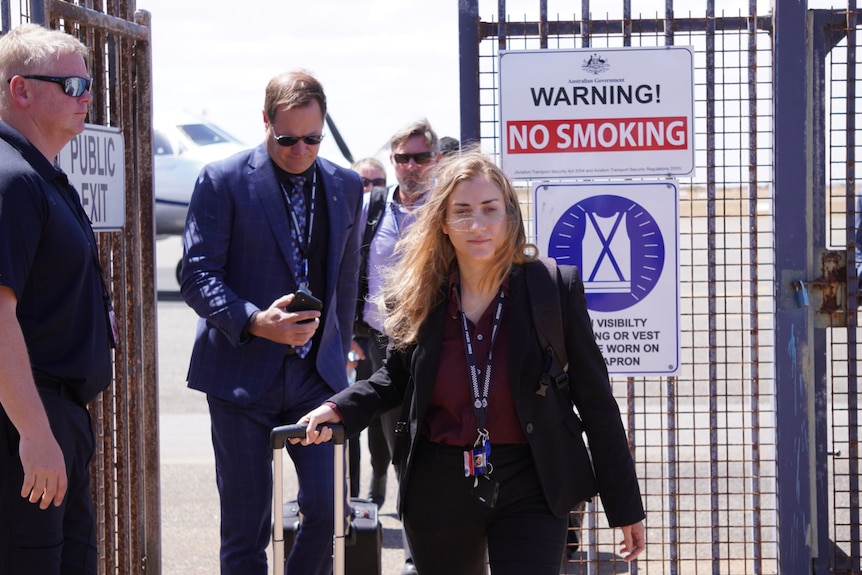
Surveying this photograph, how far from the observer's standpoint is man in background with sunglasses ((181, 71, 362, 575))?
15.2 ft

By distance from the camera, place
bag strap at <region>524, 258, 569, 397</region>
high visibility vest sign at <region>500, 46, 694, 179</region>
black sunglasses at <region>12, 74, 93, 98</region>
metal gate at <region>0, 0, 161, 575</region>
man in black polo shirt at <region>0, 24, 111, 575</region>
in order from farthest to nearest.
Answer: metal gate at <region>0, 0, 161, 575</region>
high visibility vest sign at <region>500, 46, 694, 179</region>
black sunglasses at <region>12, 74, 93, 98</region>
bag strap at <region>524, 258, 569, 397</region>
man in black polo shirt at <region>0, 24, 111, 575</region>

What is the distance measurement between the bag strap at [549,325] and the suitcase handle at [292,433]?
633mm

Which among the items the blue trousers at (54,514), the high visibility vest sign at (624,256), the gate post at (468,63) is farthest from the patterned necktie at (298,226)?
the blue trousers at (54,514)

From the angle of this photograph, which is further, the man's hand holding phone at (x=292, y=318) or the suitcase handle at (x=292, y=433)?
the man's hand holding phone at (x=292, y=318)

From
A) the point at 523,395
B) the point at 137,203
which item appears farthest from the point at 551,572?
the point at 137,203

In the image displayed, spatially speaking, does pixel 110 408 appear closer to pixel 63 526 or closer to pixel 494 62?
Answer: pixel 63 526

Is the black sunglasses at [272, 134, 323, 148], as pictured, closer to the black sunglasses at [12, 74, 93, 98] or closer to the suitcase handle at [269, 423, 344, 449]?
the black sunglasses at [12, 74, 93, 98]

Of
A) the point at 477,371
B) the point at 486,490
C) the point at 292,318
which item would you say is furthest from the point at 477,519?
the point at 292,318

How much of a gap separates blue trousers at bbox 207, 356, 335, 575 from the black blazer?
1071 mm

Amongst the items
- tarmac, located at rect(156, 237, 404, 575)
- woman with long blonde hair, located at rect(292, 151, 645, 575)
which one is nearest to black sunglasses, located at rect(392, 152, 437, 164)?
tarmac, located at rect(156, 237, 404, 575)

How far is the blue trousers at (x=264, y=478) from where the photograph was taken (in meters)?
4.65

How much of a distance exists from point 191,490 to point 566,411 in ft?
16.7

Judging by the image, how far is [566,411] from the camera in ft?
11.6

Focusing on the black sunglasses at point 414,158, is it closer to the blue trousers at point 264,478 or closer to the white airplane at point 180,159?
the blue trousers at point 264,478
